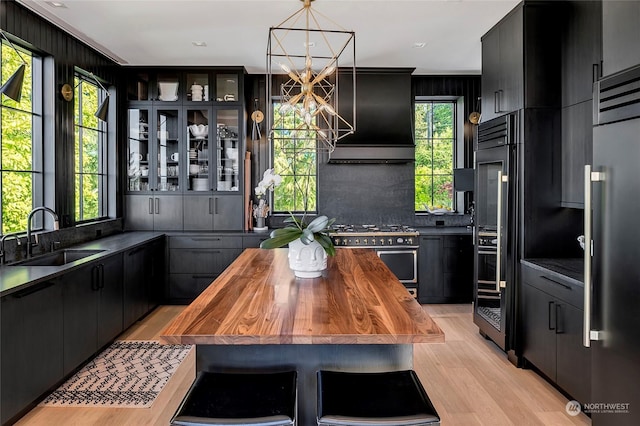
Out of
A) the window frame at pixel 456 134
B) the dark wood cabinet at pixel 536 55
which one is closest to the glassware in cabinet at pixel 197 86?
the window frame at pixel 456 134

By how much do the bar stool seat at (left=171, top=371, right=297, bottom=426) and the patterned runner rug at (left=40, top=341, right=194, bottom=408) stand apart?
1.46 meters

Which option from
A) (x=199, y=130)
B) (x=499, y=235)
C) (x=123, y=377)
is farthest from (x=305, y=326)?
(x=199, y=130)

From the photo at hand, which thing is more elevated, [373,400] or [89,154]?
[89,154]

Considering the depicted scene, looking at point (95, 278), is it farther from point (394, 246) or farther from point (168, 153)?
point (394, 246)

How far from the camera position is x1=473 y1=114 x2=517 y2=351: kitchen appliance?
3457mm

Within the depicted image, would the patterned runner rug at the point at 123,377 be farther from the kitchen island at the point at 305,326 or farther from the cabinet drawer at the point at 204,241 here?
the cabinet drawer at the point at 204,241

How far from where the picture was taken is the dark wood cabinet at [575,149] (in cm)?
298

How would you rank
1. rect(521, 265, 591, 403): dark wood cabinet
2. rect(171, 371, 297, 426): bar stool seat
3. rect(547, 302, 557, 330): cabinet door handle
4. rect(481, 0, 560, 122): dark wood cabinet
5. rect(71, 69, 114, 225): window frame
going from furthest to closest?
rect(71, 69, 114, 225): window frame
rect(481, 0, 560, 122): dark wood cabinet
rect(547, 302, 557, 330): cabinet door handle
rect(521, 265, 591, 403): dark wood cabinet
rect(171, 371, 297, 426): bar stool seat

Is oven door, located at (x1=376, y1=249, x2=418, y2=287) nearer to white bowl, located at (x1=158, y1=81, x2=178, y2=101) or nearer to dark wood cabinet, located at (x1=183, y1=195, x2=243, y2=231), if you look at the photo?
dark wood cabinet, located at (x1=183, y1=195, x2=243, y2=231)

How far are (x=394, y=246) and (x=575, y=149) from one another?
2328 millimetres

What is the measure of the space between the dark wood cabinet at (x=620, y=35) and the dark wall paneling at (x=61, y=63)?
12.9 feet

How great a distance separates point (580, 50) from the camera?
3.06m

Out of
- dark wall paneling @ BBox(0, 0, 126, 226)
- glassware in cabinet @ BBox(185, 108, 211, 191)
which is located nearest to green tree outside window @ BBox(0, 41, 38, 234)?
dark wall paneling @ BBox(0, 0, 126, 226)

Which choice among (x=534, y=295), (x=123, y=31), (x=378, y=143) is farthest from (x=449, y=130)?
(x=123, y=31)
